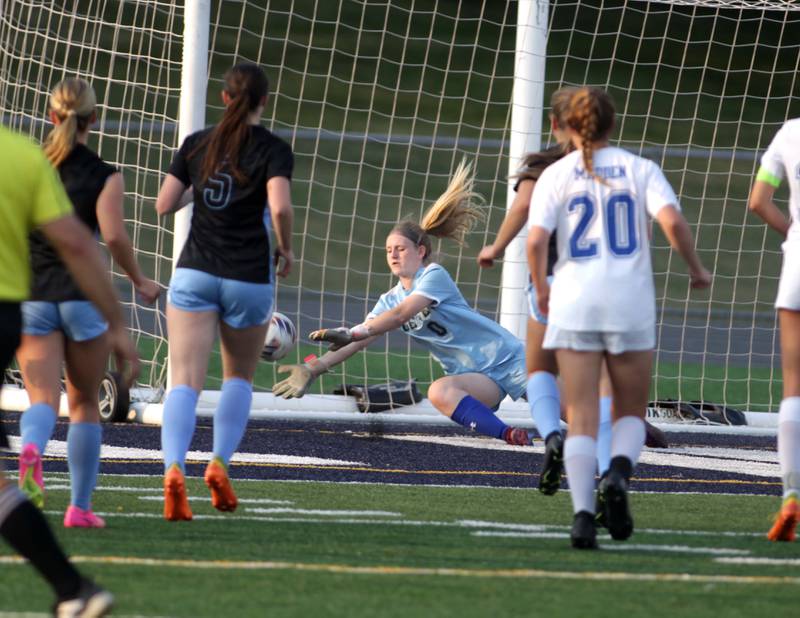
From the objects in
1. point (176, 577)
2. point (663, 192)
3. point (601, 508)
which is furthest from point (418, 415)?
point (176, 577)

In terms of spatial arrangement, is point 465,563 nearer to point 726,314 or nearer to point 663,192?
point 663,192

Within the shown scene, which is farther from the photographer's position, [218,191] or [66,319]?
[218,191]

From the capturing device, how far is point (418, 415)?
1099 centimetres

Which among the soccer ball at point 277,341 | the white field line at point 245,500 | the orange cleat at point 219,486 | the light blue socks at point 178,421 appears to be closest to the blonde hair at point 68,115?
the light blue socks at point 178,421

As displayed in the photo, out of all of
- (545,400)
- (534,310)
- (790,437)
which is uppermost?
(534,310)

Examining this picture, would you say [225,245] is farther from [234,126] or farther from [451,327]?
[451,327]

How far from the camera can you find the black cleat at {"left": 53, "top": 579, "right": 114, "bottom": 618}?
3.53 m

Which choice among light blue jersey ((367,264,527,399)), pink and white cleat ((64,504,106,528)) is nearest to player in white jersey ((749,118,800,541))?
pink and white cleat ((64,504,106,528))

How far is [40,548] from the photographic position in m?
3.58

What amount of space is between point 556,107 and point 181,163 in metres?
1.49

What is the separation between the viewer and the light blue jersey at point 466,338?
28.9ft

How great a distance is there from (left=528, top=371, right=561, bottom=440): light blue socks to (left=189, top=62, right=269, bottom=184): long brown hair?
5.01 ft

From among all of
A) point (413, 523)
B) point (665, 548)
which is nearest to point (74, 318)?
point (413, 523)

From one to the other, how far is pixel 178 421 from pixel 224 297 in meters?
0.52
